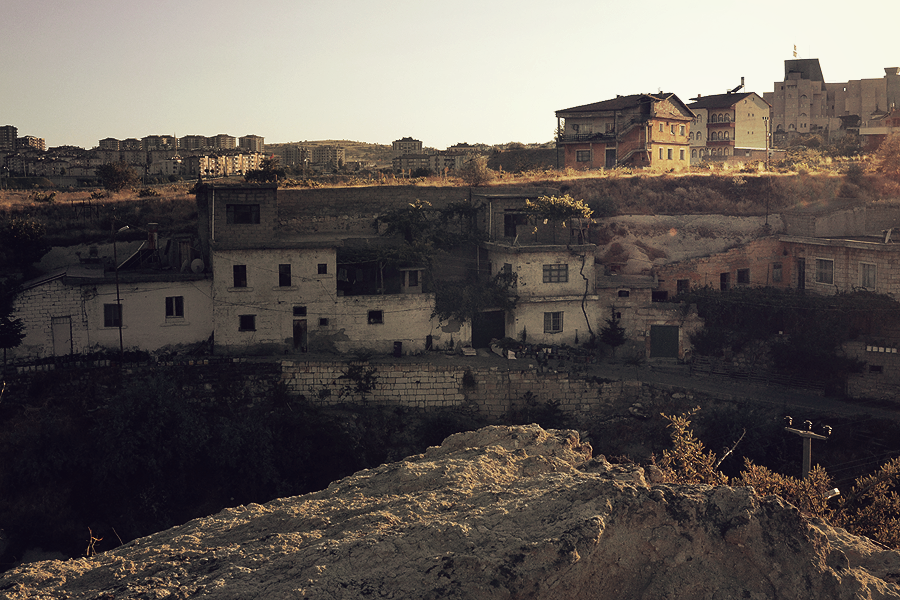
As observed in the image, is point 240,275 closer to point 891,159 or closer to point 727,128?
point 891,159

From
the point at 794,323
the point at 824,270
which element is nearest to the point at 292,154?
the point at 824,270

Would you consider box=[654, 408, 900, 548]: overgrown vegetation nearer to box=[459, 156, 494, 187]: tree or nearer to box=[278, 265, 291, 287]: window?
box=[278, 265, 291, 287]: window

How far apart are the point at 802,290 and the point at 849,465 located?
28.7 ft

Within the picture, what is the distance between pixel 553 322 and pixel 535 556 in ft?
64.1

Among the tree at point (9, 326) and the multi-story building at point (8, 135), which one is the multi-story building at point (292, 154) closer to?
the multi-story building at point (8, 135)

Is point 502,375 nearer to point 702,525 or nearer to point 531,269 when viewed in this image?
point 531,269

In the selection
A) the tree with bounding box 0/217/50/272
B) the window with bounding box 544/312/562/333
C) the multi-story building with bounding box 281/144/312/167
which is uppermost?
the multi-story building with bounding box 281/144/312/167

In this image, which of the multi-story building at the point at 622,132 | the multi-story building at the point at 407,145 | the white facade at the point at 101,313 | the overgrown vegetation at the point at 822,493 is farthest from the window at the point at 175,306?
the multi-story building at the point at 407,145

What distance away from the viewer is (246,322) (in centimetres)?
2633

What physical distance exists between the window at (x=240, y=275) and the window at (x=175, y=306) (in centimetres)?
192

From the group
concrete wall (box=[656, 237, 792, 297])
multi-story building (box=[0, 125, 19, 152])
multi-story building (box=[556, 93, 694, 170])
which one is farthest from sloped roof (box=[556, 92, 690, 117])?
multi-story building (box=[0, 125, 19, 152])

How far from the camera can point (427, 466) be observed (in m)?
14.1

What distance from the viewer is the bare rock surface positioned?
873 centimetres

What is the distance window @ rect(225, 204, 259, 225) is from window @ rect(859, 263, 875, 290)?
20.1 metres
